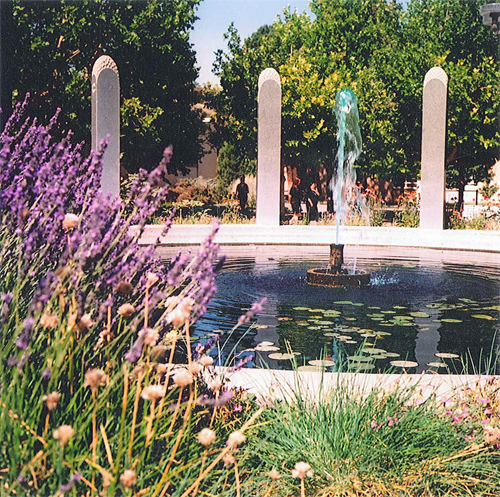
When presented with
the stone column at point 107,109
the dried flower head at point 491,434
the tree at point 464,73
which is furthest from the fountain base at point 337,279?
the tree at point 464,73

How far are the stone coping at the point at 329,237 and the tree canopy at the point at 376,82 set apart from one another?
36.0ft

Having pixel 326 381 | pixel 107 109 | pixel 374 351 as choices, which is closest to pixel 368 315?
pixel 374 351

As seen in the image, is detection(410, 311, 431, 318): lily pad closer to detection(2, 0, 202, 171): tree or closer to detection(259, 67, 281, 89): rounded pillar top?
detection(259, 67, 281, 89): rounded pillar top

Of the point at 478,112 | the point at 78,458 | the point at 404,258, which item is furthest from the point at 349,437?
the point at 478,112

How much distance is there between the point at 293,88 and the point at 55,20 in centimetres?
970

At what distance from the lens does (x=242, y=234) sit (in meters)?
17.8

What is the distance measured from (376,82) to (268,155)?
17.0 metres

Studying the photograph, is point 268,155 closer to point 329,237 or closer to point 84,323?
point 329,237

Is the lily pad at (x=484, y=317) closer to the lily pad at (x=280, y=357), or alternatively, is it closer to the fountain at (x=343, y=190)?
the fountain at (x=343, y=190)

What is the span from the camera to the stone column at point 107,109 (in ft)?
58.2

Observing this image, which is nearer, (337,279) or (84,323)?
(84,323)

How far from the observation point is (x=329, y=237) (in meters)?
17.8

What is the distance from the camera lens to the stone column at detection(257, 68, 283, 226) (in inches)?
768

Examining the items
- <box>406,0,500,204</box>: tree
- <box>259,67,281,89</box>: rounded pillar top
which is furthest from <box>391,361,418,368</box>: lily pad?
<box>406,0,500,204</box>: tree
